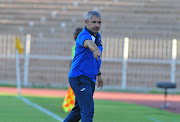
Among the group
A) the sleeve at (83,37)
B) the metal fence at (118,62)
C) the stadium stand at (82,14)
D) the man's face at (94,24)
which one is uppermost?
the stadium stand at (82,14)

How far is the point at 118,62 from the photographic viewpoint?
73.3ft

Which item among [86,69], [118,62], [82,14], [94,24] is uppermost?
[82,14]

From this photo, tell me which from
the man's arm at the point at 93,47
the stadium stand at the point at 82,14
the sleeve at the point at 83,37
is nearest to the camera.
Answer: the man's arm at the point at 93,47

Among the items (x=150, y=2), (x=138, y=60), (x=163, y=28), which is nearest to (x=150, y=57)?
(x=138, y=60)

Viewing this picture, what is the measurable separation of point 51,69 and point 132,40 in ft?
14.2

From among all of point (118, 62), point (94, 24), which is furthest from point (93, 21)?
point (118, 62)

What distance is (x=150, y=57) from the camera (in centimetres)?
2216

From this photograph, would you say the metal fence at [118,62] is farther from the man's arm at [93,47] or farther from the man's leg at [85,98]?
the man's arm at [93,47]

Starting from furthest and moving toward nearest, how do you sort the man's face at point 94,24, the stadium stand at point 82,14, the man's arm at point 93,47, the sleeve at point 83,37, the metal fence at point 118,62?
the stadium stand at point 82,14 < the metal fence at point 118,62 < the man's face at point 94,24 < the sleeve at point 83,37 < the man's arm at point 93,47

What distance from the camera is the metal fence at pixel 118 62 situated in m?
22.0

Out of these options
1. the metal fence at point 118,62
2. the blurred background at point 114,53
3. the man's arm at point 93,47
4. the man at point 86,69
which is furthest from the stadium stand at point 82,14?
the man's arm at point 93,47

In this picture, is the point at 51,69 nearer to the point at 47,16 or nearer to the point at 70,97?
the point at 47,16

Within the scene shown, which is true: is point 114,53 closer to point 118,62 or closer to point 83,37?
point 118,62

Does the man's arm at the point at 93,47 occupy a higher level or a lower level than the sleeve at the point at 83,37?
lower
